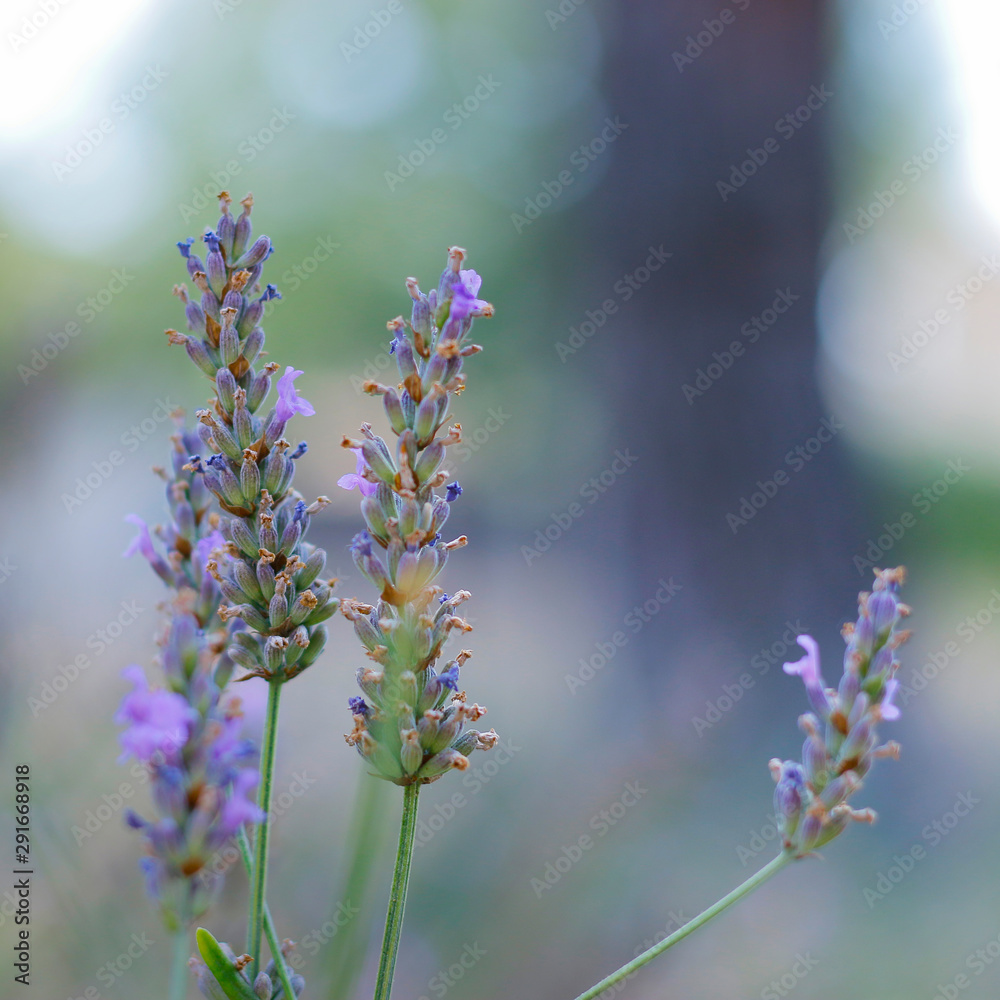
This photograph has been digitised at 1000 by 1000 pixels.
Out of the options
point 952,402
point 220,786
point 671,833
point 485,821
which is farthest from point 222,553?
point 952,402

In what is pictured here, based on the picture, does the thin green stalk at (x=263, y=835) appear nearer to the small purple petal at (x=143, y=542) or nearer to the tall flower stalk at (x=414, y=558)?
the tall flower stalk at (x=414, y=558)

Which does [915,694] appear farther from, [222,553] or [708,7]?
[222,553]

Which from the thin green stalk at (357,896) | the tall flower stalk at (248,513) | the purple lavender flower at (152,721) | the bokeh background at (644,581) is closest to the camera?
the purple lavender flower at (152,721)

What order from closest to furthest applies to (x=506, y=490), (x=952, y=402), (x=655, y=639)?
(x=655, y=639)
(x=506, y=490)
(x=952, y=402)

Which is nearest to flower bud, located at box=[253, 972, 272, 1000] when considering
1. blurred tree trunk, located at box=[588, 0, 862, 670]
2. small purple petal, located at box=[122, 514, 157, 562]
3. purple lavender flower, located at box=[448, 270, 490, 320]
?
small purple petal, located at box=[122, 514, 157, 562]

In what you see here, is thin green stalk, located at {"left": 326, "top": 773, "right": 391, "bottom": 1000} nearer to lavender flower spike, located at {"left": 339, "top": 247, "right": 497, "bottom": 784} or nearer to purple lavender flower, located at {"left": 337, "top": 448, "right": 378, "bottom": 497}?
lavender flower spike, located at {"left": 339, "top": 247, "right": 497, "bottom": 784}

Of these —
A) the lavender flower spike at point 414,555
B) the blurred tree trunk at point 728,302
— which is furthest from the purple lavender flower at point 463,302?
the blurred tree trunk at point 728,302

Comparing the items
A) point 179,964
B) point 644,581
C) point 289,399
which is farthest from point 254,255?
point 644,581
